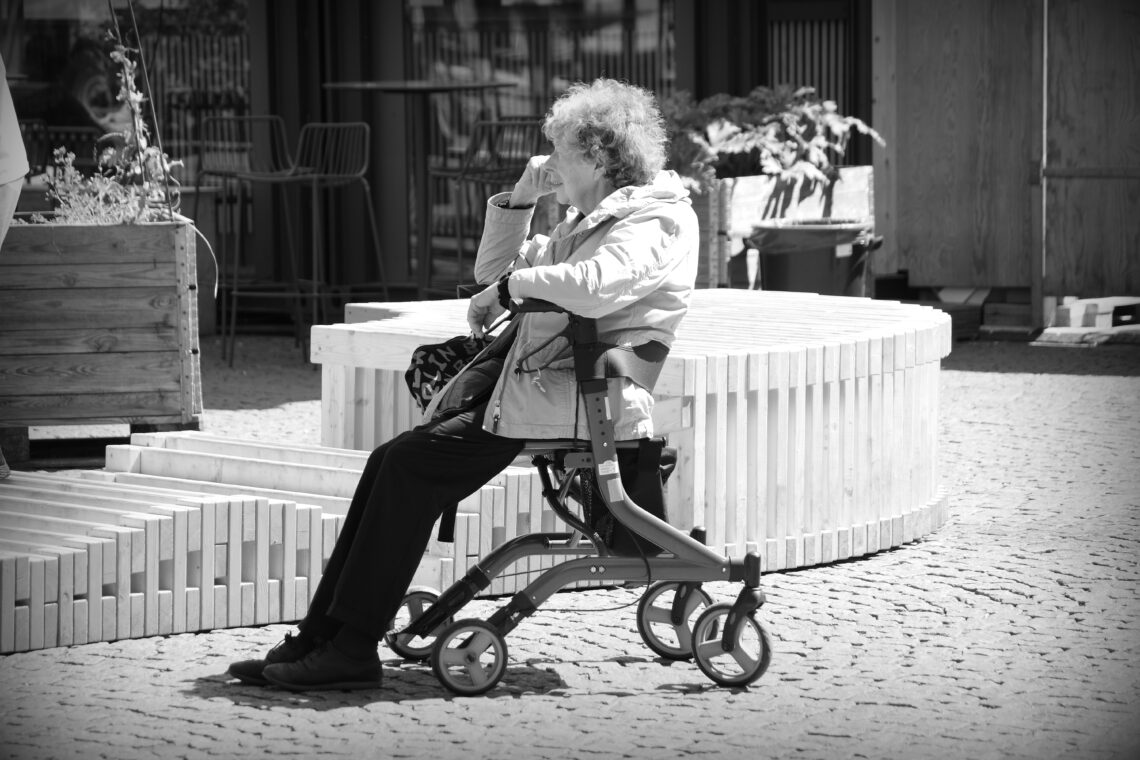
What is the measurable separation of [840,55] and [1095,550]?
6.63 m

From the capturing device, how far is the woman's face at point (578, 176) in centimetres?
451

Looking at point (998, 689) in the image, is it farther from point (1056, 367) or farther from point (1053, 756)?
point (1056, 367)

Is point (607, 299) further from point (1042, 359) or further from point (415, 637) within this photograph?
point (1042, 359)

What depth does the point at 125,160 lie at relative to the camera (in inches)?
302

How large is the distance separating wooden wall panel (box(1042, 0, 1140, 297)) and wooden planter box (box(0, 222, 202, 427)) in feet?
20.8

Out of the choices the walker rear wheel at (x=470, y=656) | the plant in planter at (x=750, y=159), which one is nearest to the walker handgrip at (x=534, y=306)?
the walker rear wheel at (x=470, y=656)

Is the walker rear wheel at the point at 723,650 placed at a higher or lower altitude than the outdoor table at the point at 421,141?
lower

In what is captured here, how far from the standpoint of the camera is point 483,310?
15.3ft

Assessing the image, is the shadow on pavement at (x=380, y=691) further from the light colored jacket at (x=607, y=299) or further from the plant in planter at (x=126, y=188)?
the plant in planter at (x=126, y=188)

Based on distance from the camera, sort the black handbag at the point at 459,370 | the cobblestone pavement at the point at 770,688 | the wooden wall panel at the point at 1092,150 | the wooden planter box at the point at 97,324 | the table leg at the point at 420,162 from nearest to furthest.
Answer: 1. the cobblestone pavement at the point at 770,688
2. the black handbag at the point at 459,370
3. the wooden planter box at the point at 97,324
4. the wooden wall panel at the point at 1092,150
5. the table leg at the point at 420,162

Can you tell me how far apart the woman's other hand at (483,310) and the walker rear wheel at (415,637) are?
699 millimetres

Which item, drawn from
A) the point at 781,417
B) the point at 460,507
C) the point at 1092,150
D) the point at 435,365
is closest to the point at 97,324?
the point at 460,507

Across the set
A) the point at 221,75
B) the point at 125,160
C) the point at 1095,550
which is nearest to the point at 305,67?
the point at 221,75

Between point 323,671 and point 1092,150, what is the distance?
28.0 feet
